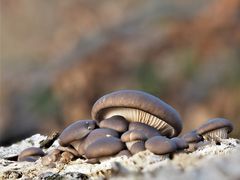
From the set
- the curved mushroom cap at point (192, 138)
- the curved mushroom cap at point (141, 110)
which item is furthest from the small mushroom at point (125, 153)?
the curved mushroom cap at point (192, 138)

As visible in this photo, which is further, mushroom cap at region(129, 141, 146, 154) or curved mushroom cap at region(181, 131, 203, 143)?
curved mushroom cap at region(181, 131, 203, 143)

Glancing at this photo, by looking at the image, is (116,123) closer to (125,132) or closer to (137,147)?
(125,132)

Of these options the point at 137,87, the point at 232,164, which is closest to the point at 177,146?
the point at 232,164

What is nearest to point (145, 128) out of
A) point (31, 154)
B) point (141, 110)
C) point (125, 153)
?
point (141, 110)

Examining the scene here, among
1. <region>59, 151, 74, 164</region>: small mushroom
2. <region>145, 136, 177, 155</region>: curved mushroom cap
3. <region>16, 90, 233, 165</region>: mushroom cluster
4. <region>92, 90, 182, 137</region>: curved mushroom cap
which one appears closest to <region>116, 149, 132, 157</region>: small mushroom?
<region>16, 90, 233, 165</region>: mushroom cluster

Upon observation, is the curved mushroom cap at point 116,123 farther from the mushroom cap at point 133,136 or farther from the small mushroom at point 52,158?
the small mushroom at point 52,158

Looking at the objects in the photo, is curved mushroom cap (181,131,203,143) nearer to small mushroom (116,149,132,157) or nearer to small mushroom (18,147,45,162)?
small mushroom (116,149,132,157)

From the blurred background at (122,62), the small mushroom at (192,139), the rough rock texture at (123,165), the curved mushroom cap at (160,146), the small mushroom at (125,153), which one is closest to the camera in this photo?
the rough rock texture at (123,165)

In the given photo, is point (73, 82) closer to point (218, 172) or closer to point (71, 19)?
point (71, 19)
